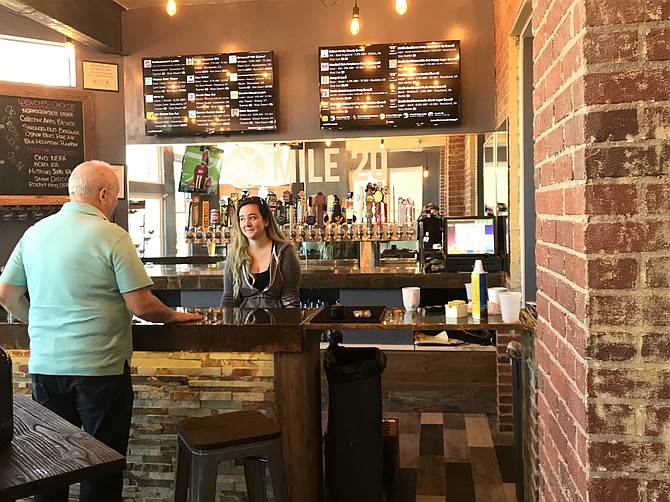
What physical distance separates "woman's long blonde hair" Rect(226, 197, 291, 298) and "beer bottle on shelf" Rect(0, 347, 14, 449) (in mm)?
2084

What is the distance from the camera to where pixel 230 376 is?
118 inches

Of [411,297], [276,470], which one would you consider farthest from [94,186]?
[411,297]

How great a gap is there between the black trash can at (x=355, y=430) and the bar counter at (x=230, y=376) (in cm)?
8

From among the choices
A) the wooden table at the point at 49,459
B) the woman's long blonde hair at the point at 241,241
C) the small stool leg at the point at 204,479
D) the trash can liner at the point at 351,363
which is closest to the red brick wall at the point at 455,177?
the woman's long blonde hair at the point at 241,241

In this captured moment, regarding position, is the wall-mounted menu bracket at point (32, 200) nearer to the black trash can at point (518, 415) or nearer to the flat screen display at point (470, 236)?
the flat screen display at point (470, 236)

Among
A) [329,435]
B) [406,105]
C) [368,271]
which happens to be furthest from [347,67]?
[329,435]

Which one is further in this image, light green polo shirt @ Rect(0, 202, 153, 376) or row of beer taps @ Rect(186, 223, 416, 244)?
row of beer taps @ Rect(186, 223, 416, 244)

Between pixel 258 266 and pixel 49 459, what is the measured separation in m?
2.25

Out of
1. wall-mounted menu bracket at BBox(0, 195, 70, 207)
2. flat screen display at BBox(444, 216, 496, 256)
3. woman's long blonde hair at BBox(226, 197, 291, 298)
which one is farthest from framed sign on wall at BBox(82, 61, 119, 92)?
flat screen display at BBox(444, 216, 496, 256)

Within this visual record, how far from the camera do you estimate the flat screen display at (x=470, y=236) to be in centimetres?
495

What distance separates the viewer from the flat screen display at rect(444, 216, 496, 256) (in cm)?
495

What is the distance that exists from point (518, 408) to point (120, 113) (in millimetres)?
4240

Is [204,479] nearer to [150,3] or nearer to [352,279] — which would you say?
[352,279]

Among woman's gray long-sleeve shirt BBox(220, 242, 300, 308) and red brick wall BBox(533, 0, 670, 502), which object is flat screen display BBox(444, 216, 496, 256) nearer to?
woman's gray long-sleeve shirt BBox(220, 242, 300, 308)
